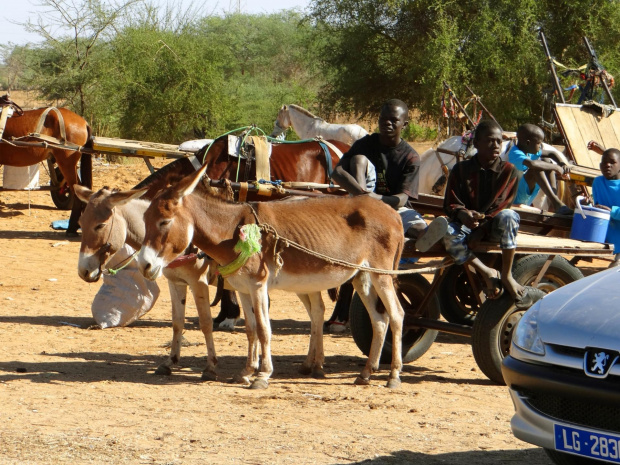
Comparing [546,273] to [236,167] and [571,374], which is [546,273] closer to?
[571,374]

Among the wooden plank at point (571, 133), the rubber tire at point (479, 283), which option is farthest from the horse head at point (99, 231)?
the wooden plank at point (571, 133)

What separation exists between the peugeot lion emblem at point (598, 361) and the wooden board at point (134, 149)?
9.48 meters

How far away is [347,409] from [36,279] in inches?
283

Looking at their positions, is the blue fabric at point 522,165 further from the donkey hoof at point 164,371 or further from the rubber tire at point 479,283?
the donkey hoof at point 164,371

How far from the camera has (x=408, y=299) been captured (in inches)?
336

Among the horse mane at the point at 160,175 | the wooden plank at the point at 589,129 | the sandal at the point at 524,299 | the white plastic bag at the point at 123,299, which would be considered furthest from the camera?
the wooden plank at the point at 589,129

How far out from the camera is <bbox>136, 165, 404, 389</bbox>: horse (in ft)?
22.0

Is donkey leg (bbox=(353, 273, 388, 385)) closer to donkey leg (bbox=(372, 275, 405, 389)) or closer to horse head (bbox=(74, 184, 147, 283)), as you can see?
donkey leg (bbox=(372, 275, 405, 389))

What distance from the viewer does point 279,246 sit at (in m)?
6.90

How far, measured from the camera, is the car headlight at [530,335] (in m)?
4.75

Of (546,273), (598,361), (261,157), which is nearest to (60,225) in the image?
(261,157)

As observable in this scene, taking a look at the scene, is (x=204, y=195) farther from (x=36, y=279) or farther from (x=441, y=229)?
(x=36, y=279)

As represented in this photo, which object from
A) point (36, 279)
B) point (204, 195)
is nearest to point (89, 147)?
point (36, 279)

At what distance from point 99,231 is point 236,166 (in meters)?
2.56
